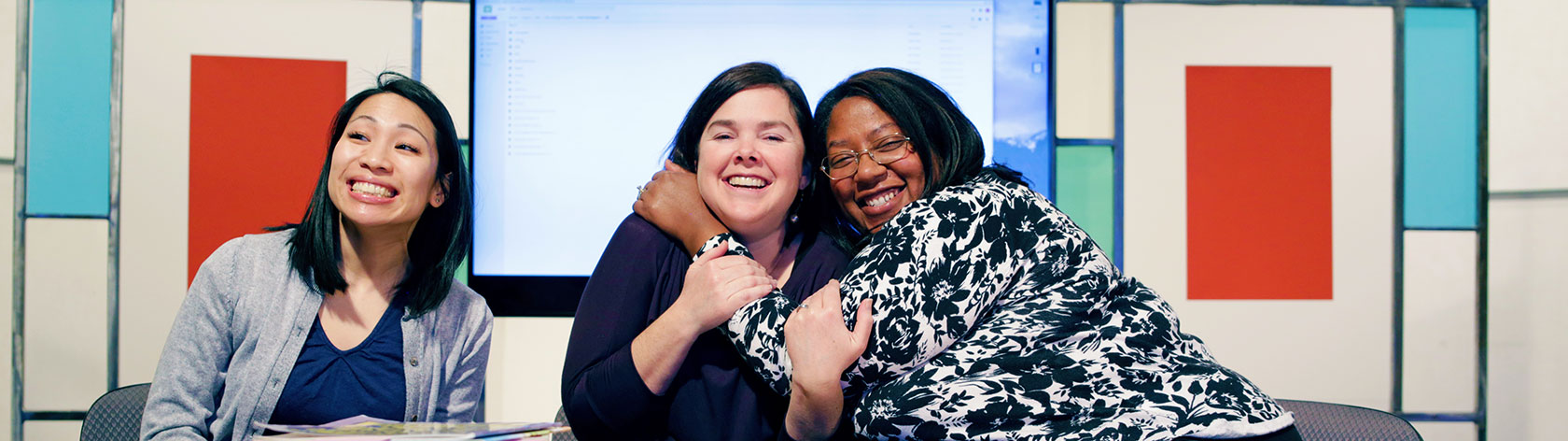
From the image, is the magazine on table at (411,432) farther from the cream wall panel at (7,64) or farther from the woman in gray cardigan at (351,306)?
the cream wall panel at (7,64)

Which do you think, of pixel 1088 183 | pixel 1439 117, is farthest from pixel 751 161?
pixel 1439 117

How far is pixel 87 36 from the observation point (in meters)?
2.33

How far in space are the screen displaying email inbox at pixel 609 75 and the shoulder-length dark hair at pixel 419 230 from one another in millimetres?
484

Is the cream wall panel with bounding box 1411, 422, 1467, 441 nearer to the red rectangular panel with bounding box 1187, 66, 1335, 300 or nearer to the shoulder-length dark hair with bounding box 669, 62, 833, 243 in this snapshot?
the red rectangular panel with bounding box 1187, 66, 1335, 300

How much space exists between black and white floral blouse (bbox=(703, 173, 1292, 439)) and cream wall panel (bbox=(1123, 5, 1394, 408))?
1.27m

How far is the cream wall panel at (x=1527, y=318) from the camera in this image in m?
2.50

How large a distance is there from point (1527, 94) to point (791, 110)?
8.20ft

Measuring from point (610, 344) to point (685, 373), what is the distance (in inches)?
5.6

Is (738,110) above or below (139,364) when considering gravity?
above

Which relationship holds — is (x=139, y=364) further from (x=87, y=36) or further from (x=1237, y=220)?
(x=1237, y=220)

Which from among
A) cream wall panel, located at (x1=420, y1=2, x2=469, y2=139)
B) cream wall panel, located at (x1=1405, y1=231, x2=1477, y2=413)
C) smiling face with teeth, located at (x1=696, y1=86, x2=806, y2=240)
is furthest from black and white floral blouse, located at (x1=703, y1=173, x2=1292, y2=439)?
cream wall panel, located at (x1=1405, y1=231, x2=1477, y2=413)

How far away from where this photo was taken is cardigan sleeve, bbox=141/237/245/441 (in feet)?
4.64

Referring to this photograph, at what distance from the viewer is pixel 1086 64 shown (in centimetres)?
249

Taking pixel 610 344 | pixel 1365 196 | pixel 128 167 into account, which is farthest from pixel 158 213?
pixel 1365 196
